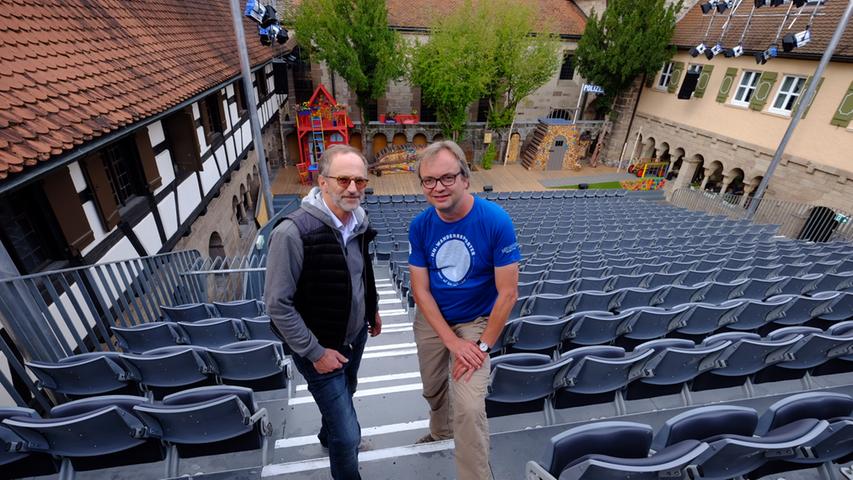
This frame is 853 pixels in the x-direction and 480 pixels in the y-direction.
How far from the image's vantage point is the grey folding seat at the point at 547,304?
A: 4.73 meters

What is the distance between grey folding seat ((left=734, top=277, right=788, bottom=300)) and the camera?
5.59 m

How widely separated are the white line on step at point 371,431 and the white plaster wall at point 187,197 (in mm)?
6767

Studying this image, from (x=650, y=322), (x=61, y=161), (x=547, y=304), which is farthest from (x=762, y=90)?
(x=61, y=161)

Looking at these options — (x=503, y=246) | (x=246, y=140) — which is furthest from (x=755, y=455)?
(x=246, y=140)

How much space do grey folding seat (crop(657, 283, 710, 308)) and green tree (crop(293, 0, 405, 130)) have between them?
17.1 metres

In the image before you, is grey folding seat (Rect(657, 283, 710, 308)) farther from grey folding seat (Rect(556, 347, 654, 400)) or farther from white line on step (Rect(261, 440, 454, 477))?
white line on step (Rect(261, 440, 454, 477))

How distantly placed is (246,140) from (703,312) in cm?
1404

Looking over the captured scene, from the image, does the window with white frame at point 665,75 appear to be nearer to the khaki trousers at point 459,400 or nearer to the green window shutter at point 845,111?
the green window shutter at point 845,111

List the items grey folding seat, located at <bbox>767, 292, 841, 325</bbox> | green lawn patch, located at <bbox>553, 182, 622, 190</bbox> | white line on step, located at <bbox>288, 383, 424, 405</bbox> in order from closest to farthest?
1. white line on step, located at <bbox>288, 383, 424, 405</bbox>
2. grey folding seat, located at <bbox>767, 292, 841, 325</bbox>
3. green lawn patch, located at <bbox>553, 182, 622, 190</bbox>

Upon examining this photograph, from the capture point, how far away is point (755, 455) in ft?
7.16

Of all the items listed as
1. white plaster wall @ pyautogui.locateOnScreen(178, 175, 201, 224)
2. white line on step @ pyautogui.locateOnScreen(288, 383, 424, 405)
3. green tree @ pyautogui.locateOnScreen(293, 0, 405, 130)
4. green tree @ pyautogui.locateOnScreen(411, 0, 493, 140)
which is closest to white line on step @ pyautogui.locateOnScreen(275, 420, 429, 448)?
white line on step @ pyautogui.locateOnScreen(288, 383, 424, 405)

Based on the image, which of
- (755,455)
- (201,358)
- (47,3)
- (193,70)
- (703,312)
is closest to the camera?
(755,455)

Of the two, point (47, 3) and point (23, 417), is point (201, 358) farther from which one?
point (47, 3)

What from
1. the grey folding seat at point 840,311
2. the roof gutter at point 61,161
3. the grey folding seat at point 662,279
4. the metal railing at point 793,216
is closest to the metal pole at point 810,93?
the metal railing at point 793,216
